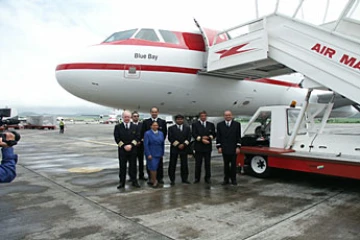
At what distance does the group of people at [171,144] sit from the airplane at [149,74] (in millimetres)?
1497

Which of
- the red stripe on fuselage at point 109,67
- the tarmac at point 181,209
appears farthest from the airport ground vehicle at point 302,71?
the red stripe on fuselage at point 109,67

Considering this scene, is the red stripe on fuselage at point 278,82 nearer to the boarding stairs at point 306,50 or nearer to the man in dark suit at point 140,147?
the boarding stairs at point 306,50

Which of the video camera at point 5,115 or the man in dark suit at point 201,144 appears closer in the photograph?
the video camera at point 5,115

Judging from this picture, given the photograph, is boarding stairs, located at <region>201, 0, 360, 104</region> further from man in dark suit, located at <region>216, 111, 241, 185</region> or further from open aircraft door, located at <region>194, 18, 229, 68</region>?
man in dark suit, located at <region>216, 111, 241, 185</region>

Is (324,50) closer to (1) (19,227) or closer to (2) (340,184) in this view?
(2) (340,184)

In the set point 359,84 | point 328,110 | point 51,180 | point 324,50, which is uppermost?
point 324,50

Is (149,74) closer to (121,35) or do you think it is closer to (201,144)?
(121,35)

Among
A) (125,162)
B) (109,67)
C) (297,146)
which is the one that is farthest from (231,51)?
(125,162)

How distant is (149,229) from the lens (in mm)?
3748

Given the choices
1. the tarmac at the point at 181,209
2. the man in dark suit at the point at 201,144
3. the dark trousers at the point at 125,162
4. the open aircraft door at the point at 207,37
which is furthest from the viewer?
the open aircraft door at the point at 207,37

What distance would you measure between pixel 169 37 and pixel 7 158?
256 inches

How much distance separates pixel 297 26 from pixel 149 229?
5.11 meters

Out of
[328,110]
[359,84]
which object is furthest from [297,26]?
[328,110]

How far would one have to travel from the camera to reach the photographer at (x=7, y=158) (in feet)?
8.63
